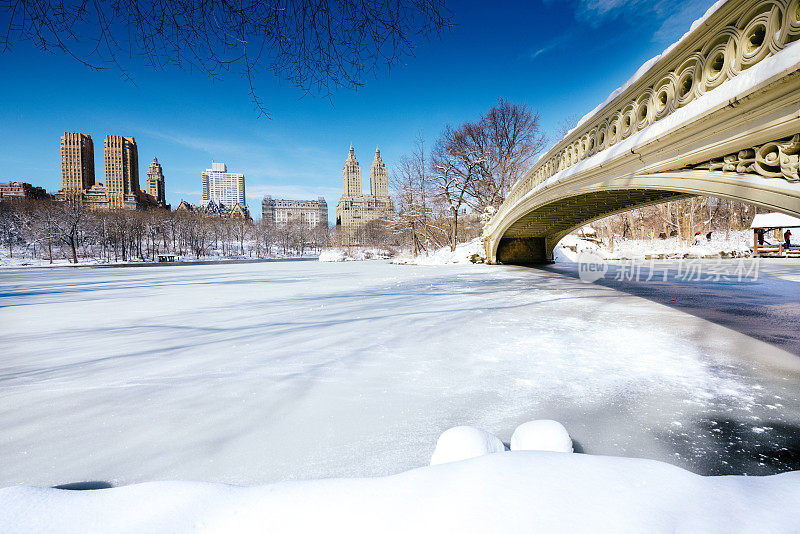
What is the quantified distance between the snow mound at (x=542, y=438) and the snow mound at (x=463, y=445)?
0.15 m

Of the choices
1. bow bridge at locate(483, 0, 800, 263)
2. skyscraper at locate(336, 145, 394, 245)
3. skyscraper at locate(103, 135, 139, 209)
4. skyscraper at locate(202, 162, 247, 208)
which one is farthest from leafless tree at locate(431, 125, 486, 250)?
skyscraper at locate(202, 162, 247, 208)

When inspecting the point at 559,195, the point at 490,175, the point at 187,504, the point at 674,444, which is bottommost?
the point at 674,444

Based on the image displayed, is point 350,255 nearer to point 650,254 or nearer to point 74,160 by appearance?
point 650,254

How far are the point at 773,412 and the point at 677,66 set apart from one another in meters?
3.21

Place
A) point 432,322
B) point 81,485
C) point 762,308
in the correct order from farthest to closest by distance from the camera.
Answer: point 762,308 → point 432,322 → point 81,485

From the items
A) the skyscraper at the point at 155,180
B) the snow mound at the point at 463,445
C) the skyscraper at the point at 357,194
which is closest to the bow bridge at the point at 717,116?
the snow mound at the point at 463,445

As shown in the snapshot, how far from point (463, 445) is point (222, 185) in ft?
726

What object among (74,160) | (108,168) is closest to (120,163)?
(108,168)

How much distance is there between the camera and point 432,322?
13.4 feet

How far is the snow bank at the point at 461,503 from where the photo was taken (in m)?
0.79

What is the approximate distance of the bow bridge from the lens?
210cm

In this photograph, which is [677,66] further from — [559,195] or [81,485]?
[81,485]

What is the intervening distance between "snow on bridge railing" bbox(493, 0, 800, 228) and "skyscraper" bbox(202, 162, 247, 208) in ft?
688

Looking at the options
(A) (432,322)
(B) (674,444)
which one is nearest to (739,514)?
(B) (674,444)
